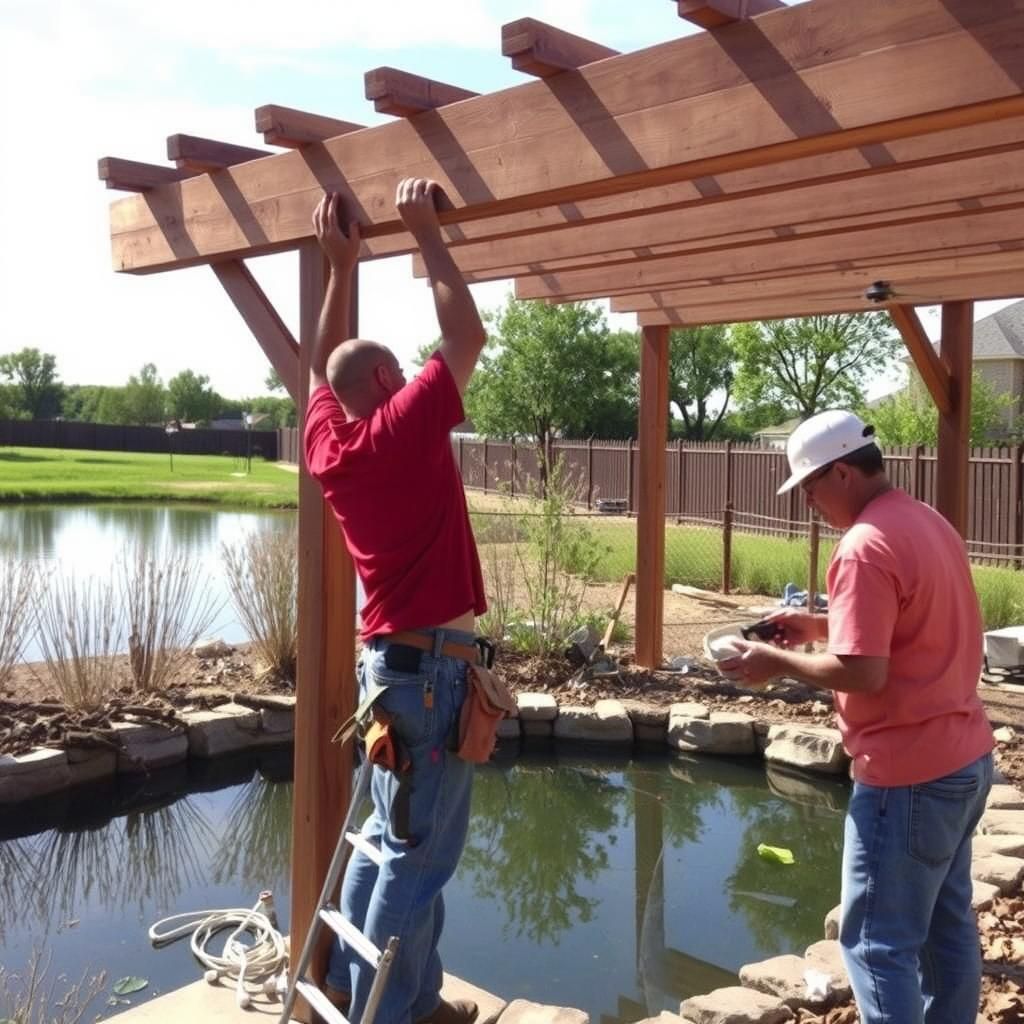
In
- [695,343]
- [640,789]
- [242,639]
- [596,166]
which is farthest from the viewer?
[695,343]

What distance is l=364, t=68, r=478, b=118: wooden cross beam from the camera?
9.59ft

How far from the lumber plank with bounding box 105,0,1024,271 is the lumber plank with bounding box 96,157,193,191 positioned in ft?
1.63

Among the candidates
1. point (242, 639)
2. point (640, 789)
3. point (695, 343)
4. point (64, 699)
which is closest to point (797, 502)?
point (242, 639)

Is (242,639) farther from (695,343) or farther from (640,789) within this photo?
(695,343)

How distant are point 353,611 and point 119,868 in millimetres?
2600

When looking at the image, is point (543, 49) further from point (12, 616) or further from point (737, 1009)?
point (12, 616)

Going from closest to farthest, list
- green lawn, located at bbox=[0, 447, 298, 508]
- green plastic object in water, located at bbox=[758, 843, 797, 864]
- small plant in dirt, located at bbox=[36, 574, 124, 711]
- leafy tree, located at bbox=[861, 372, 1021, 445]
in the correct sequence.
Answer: green plastic object in water, located at bbox=[758, 843, 797, 864] → small plant in dirt, located at bbox=[36, 574, 124, 711] → leafy tree, located at bbox=[861, 372, 1021, 445] → green lawn, located at bbox=[0, 447, 298, 508]

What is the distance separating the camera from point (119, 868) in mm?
5129

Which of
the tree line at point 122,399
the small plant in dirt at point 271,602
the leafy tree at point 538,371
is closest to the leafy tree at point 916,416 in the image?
the leafy tree at point 538,371

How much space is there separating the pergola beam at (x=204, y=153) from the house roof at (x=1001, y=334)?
32668 mm

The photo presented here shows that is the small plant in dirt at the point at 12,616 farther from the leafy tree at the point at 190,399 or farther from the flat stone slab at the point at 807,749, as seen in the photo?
the leafy tree at the point at 190,399

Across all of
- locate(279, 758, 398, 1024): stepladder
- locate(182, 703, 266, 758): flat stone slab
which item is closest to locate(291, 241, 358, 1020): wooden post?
locate(279, 758, 398, 1024): stepladder

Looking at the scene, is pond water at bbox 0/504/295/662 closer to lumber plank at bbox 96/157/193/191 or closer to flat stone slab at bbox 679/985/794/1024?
lumber plank at bbox 96/157/193/191

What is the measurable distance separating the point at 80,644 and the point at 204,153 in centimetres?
388
